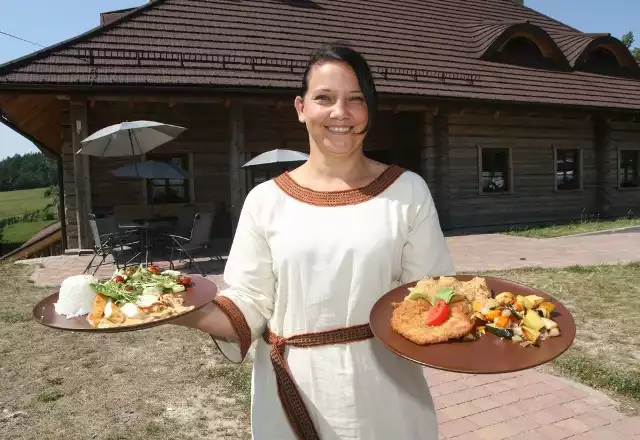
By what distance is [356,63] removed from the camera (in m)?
1.60

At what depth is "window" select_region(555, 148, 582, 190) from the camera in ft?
50.0

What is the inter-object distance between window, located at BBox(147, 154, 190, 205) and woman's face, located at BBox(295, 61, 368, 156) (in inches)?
414

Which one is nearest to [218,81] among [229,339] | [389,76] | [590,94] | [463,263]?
[389,76]

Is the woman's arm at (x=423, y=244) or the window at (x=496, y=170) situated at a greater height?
the window at (x=496, y=170)

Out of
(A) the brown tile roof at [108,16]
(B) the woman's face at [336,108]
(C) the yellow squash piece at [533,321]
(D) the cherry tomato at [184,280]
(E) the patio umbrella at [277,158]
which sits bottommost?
(C) the yellow squash piece at [533,321]

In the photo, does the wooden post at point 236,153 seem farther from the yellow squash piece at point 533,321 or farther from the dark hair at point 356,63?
the yellow squash piece at point 533,321

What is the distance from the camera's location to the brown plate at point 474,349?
1.27 m

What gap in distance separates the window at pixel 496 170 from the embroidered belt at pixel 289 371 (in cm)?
1316

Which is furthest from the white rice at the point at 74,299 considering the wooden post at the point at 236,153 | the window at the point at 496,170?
the window at the point at 496,170

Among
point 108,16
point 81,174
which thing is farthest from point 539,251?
point 108,16

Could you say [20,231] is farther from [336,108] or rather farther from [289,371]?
[336,108]

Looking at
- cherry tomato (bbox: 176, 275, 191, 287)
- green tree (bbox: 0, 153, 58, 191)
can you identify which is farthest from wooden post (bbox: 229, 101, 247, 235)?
green tree (bbox: 0, 153, 58, 191)

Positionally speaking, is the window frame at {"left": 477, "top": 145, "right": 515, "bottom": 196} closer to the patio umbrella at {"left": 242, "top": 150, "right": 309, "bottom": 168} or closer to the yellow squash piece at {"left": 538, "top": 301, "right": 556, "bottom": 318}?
the patio umbrella at {"left": 242, "top": 150, "right": 309, "bottom": 168}

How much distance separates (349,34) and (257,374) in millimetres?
13252
